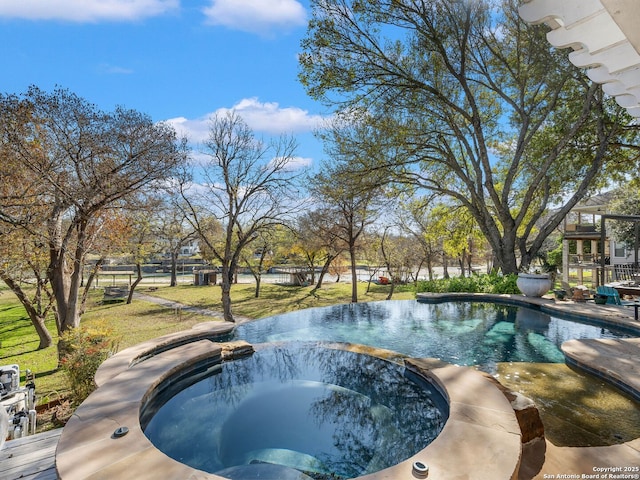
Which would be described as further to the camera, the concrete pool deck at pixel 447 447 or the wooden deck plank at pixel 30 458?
the wooden deck plank at pixel 30 458

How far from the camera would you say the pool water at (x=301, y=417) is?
268cm

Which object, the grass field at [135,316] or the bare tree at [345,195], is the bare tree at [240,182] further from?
the grass field at [135,316]

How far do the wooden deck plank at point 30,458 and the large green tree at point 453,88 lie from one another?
10.5 metres

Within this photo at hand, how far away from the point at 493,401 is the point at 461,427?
1.99 feet

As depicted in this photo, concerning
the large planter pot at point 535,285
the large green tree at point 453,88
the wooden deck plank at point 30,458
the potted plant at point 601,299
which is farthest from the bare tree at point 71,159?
the potted plant at point 601,299

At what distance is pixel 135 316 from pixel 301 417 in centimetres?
1510

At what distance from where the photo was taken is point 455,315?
27.1ft

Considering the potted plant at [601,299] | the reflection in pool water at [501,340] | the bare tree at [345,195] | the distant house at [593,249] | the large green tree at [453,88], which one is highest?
the large green tree at [453,88]

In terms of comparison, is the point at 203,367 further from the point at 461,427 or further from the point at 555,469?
the point at 555,469

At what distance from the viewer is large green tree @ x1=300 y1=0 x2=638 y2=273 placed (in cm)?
1016

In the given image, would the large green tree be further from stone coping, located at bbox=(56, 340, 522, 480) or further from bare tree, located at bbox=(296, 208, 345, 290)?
stone coping, located at bbox=(56, 340, 522, 480)

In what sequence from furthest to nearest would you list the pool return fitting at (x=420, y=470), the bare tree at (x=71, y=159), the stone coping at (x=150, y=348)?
the bare tree at (x=71, y=159) → the stone coping at (x=150, y=348) → the pool return fitting at (x=420, y=470)

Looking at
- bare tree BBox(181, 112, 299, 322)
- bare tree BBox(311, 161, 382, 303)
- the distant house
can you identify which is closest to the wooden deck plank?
bare tree BBox(181, 112, 299, 322)

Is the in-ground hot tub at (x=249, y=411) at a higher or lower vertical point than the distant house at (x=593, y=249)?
lower
